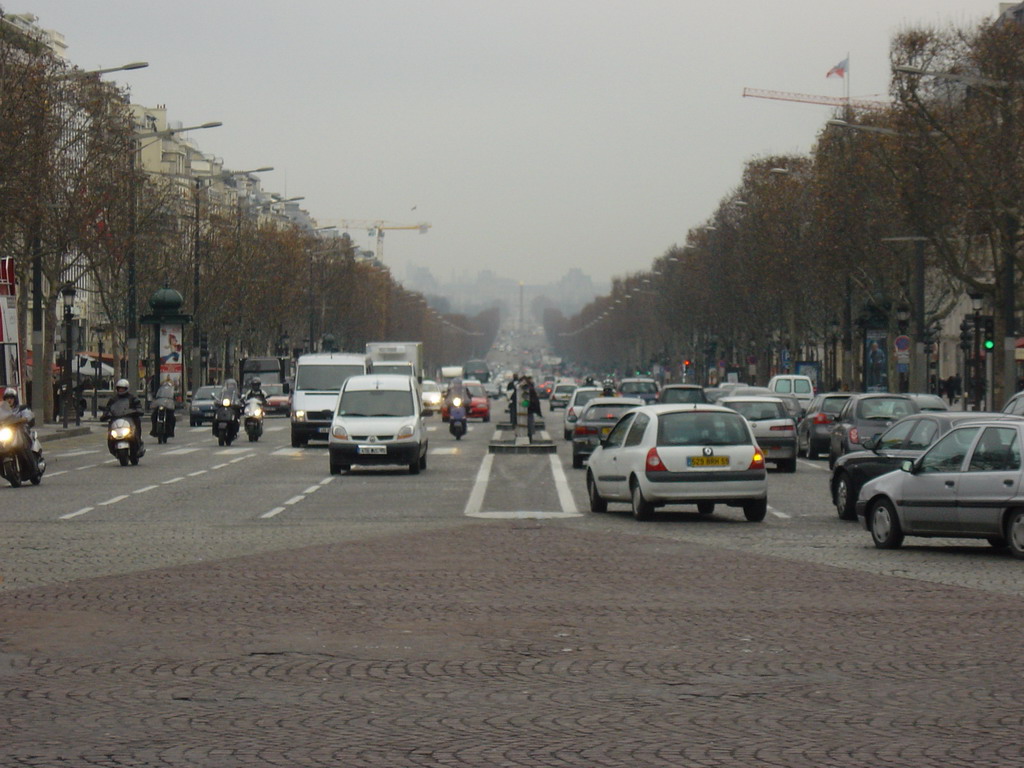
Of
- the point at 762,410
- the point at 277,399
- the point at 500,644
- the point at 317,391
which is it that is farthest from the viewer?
the point at 277,399

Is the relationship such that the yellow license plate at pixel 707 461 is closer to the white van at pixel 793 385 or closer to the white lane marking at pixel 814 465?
the white lane marking at pixel 814 465

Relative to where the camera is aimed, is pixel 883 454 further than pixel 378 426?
No

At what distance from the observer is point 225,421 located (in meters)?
48.9

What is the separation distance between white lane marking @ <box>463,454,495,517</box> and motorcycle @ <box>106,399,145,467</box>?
676 cm

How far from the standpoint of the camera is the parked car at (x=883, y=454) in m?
23.0

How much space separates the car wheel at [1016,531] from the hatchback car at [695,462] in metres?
5.14

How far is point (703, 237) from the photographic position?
403 feet

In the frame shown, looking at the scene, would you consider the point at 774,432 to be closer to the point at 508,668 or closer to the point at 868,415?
the point at 868,415

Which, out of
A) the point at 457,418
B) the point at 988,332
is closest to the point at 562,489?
the point at 988,332

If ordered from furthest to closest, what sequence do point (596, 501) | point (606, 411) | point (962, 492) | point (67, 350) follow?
point (67, 350) < point (606, 411) < point (596, 501) < point (962, 492)

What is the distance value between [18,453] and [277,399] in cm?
5695

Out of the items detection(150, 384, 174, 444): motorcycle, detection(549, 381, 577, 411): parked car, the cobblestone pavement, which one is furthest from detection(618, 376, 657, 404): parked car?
the cobblestone pavement

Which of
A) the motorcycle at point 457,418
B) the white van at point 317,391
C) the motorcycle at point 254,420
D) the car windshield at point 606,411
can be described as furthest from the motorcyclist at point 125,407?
the motorcycle at point 457,418

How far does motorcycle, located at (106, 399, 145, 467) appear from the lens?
123 feet
